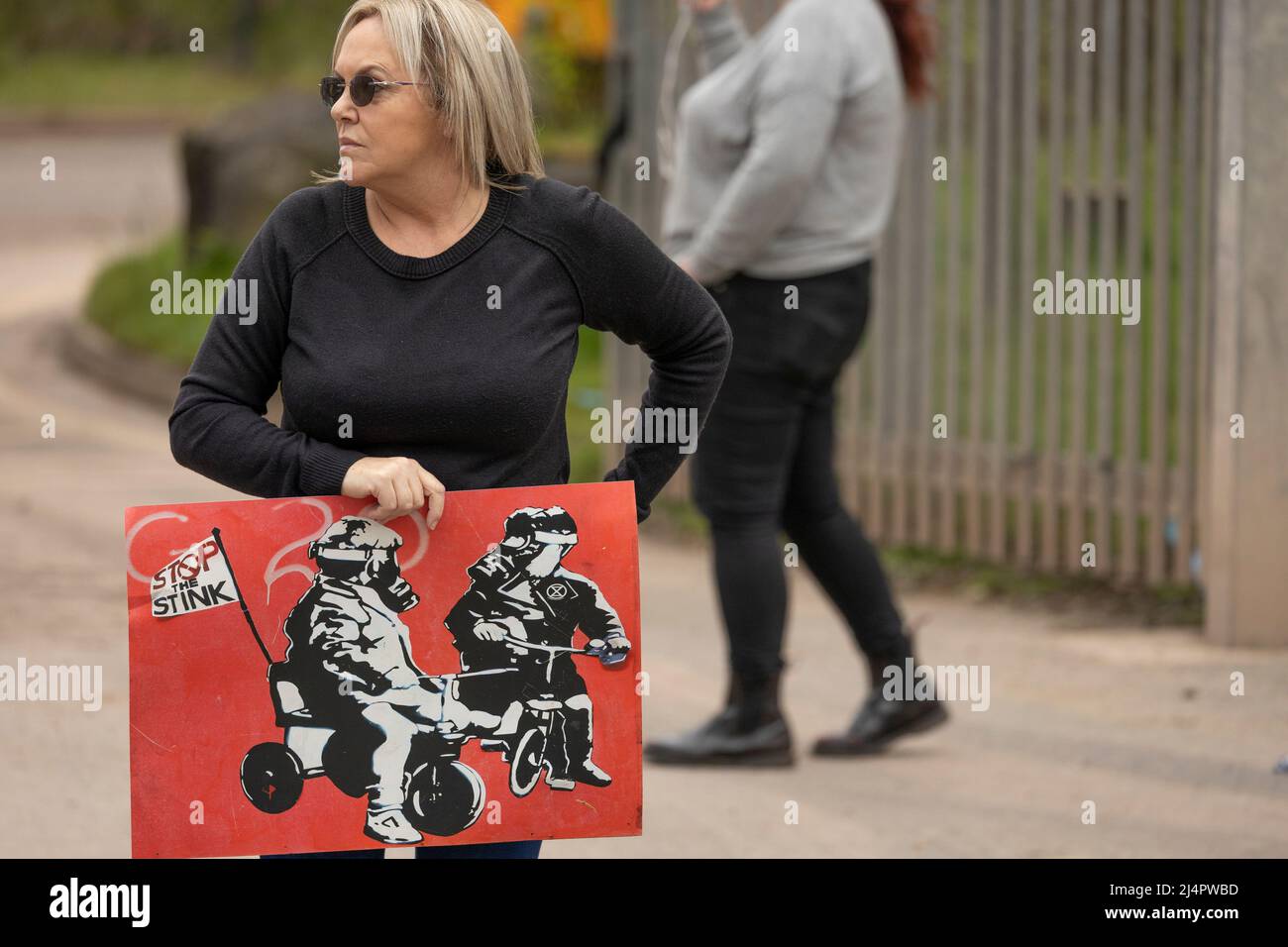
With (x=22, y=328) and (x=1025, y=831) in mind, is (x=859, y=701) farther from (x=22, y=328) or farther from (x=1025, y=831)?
(x=22, y=328)

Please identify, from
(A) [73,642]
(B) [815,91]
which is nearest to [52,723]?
(A) [73,642]

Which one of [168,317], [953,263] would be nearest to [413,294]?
[953,263]

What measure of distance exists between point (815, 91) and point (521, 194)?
1877mm

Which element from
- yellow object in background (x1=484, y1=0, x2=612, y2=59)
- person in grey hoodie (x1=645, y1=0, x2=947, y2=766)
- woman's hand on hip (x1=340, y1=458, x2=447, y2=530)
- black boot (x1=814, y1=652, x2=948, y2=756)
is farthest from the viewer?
yellow object in background (x1=484, y1=0, x2=612, y2=59)

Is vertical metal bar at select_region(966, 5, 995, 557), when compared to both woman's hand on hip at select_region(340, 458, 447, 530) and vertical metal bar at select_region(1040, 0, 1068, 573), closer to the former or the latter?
vertical metal bar at select_region(1040, 0, 1068, 573)

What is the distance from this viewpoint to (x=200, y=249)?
462 inches

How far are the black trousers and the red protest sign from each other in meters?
1.85

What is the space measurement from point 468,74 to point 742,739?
2.37 m

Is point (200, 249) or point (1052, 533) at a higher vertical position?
point (200, 249)

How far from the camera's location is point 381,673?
92.6 inches

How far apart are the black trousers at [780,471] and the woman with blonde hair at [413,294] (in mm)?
1771

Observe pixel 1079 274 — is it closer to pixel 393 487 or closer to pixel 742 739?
pixel 742 739

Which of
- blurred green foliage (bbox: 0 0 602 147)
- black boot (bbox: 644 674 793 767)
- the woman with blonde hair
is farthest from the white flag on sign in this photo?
blurred green foliage (bbox: 0 0 602 147)

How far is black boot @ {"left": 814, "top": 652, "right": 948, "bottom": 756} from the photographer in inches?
177
